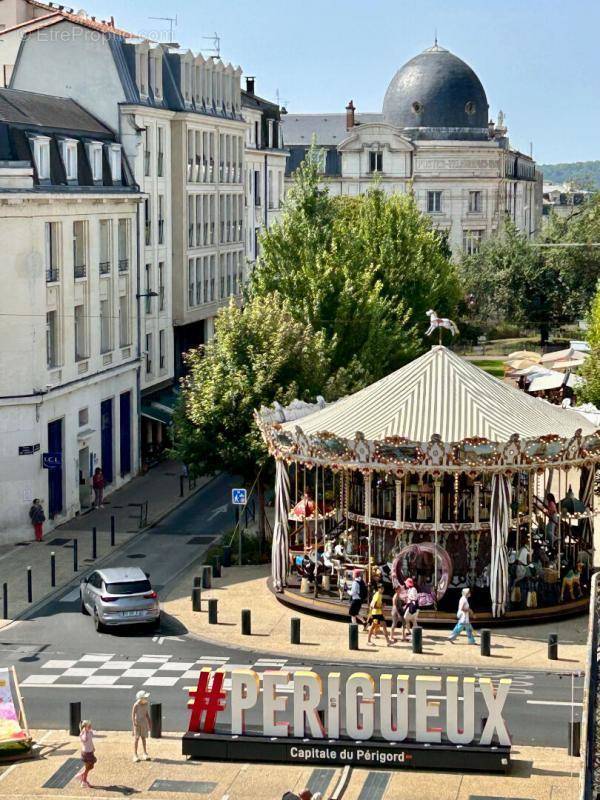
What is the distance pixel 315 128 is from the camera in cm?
13575

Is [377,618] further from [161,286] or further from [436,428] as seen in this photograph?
[161,286]

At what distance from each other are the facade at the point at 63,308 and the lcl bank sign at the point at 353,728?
2185 centimetres

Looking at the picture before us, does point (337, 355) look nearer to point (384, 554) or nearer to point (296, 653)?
point (384, 554)

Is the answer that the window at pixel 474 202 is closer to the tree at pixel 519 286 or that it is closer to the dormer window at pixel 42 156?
the tree at pixel 519 286

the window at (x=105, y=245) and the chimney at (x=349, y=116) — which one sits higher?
the chimney at (x=349, y=116)

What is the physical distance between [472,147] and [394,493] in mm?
93238

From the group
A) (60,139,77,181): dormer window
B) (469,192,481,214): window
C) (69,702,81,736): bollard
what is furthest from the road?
(469,192,481,214): window

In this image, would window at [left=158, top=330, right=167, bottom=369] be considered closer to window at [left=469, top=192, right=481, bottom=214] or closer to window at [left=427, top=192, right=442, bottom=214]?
window at [left=427, top=192, right=442, bottom=214]

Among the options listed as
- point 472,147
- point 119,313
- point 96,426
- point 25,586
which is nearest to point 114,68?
point 119,313

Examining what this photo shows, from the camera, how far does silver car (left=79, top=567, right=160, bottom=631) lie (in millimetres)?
37625

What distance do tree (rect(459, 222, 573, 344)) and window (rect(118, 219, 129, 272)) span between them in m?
42.9

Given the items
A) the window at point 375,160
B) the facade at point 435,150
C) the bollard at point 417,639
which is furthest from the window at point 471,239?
the bollard at point 417,639

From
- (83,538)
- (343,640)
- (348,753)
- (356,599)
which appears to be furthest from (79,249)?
(348,753)

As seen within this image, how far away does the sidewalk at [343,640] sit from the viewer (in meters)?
35.3
